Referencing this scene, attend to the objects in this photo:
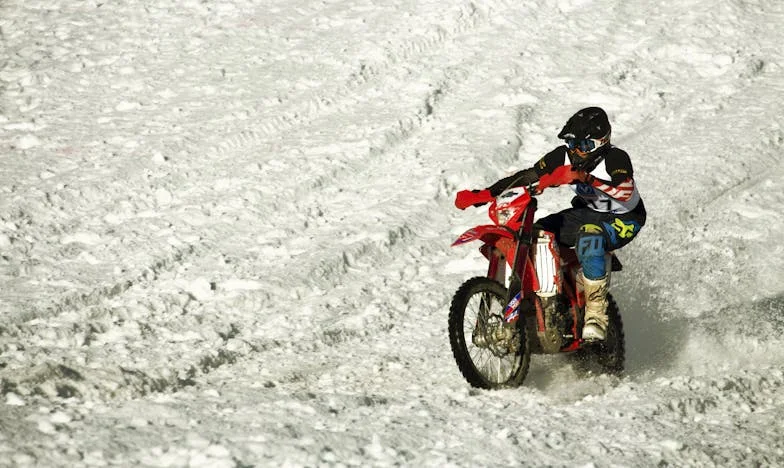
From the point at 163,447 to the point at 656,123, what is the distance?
8025 mm

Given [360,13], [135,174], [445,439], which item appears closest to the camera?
[445,439]

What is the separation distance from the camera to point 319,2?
545 inches

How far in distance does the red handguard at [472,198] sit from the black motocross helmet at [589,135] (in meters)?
0.66

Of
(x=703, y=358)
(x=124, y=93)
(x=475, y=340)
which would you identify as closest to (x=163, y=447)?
(x=475, y=340)

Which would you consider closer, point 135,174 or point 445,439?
point 445,439

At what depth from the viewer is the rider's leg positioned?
21.1 ft

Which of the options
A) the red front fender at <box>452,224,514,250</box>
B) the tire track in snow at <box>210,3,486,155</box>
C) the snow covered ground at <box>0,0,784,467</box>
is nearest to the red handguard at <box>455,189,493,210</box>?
the red front fender at <box>452,224,514,250</box>

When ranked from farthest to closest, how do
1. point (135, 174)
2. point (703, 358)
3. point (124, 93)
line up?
1. point (124, 93)
2. point (135, 174)
3. point (703, 358)

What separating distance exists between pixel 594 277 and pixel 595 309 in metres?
0.23

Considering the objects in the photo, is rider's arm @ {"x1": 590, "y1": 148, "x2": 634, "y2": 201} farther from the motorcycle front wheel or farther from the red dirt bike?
the motorcycle front wheel

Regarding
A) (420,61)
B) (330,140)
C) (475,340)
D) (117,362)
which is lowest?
(117,362)

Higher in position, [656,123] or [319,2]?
[319,2]

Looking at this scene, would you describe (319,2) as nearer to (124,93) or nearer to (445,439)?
(124,93)

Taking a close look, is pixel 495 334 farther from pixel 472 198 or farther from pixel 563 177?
pixel 563 177
